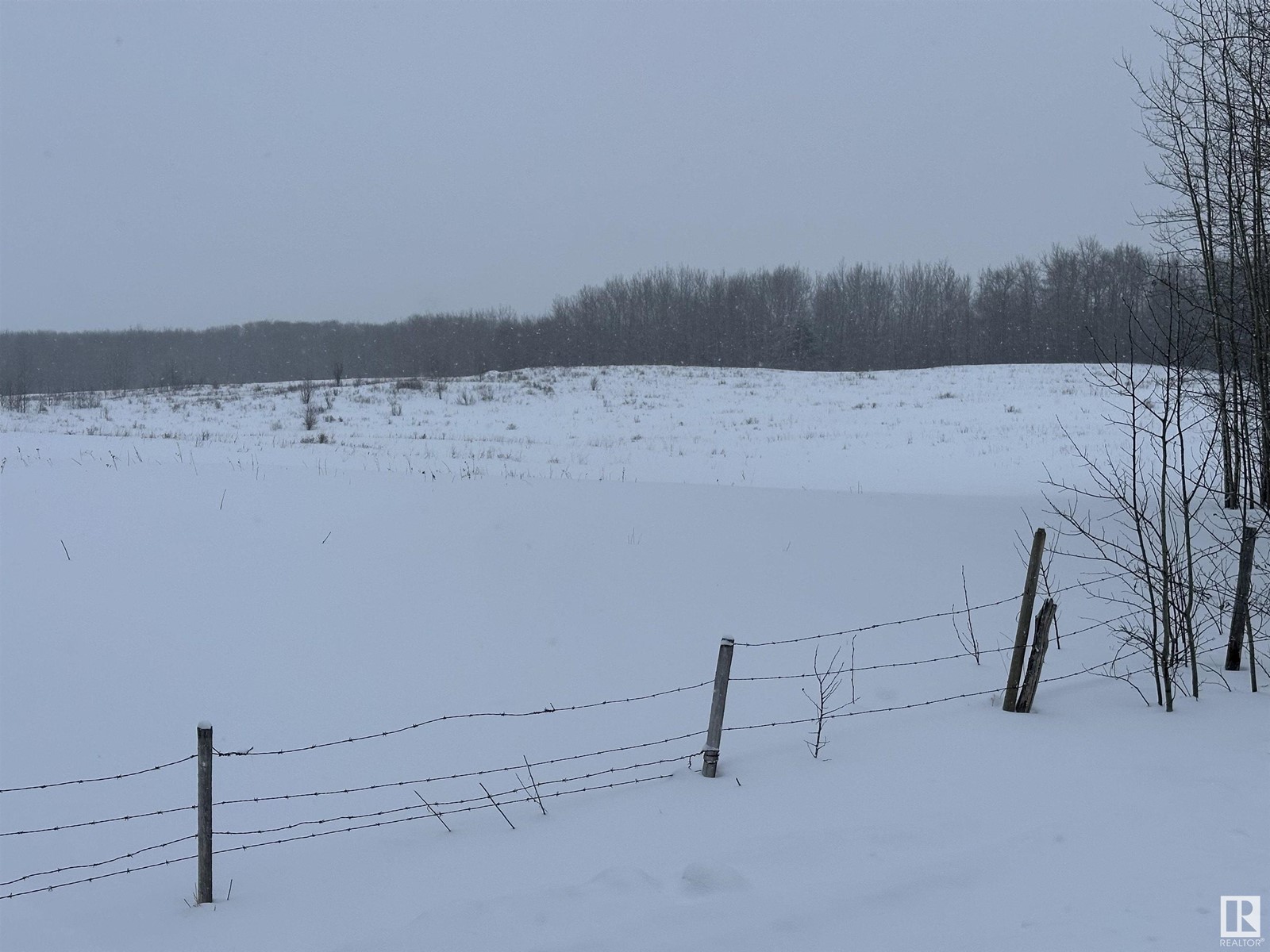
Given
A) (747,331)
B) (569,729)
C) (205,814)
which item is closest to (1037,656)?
(569,729)

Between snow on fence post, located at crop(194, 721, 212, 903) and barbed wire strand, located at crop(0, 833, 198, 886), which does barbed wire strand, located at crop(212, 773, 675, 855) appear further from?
snow on fence post, located at crop(194, 721, 212, 903)

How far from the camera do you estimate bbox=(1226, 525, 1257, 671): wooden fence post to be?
5852mm

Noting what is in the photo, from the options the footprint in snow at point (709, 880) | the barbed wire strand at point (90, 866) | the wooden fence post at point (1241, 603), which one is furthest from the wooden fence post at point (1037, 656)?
the barbed wire strand at point (90, 866)

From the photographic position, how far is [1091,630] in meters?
8.30

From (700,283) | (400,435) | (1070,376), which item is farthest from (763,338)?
(400,435)

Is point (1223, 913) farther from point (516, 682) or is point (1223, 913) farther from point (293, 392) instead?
point (293, 392)

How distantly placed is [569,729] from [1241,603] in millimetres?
5013

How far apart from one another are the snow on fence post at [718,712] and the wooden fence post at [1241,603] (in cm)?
370

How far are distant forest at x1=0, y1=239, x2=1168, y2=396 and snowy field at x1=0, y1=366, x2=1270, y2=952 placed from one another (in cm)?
5226

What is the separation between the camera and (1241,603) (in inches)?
242

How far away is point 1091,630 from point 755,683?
12.1ft

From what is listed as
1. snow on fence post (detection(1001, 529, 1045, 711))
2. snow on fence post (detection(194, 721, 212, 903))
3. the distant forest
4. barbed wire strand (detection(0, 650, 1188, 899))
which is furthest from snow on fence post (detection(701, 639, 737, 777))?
the distant forest

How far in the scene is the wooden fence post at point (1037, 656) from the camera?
5.65 meters

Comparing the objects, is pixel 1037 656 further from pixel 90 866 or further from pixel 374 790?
pixel 90 866
